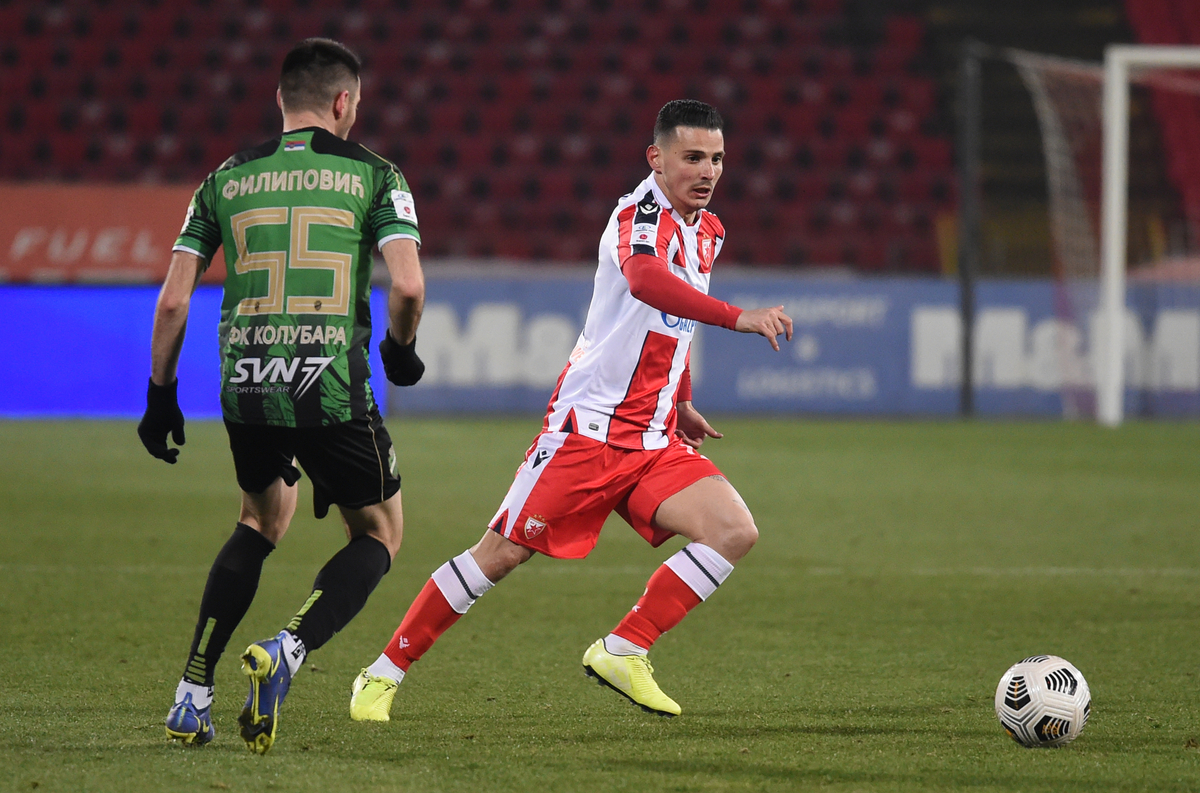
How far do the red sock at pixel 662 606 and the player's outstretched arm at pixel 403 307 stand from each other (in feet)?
3.04

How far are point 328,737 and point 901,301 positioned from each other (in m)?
13.2

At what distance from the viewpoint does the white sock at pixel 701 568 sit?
398cm

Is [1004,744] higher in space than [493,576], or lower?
lower

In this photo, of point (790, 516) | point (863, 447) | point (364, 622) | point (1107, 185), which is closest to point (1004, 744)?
point (364, 622)

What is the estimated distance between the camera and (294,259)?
11.5 ft

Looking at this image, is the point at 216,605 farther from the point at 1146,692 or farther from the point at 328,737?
the point at 1146,692

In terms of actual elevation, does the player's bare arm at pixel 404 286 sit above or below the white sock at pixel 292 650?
above

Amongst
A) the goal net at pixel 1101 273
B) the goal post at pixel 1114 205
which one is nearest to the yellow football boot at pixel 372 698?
the goal post at pixel 1114 205

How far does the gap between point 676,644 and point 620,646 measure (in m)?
1.21

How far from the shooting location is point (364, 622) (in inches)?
216

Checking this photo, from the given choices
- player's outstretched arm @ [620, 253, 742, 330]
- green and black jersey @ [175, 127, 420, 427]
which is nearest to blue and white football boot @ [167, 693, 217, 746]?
green and black jersey @ [175, 127, 420, 427]

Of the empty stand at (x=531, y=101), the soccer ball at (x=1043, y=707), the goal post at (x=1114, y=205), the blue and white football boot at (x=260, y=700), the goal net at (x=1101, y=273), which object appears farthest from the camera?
the empty stand at (x=531, y=101)

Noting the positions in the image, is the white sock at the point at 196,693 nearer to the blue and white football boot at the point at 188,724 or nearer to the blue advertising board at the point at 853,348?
the blue and white football boot at the point at 188,724

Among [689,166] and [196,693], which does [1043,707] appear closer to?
[689,166]
